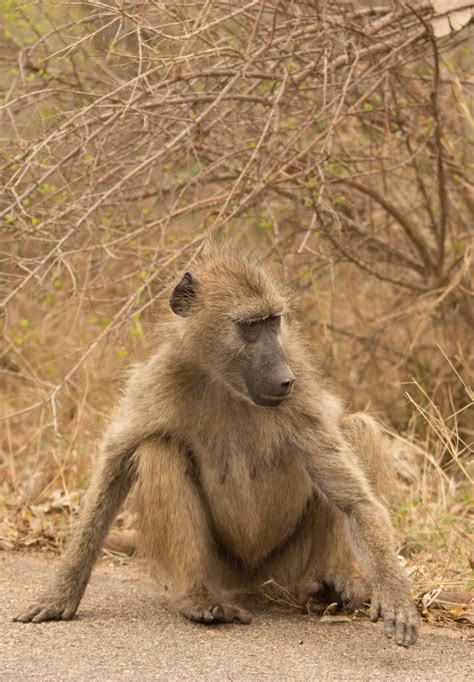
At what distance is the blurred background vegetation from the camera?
4.73m

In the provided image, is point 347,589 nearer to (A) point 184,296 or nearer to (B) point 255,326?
(B) point 255,326

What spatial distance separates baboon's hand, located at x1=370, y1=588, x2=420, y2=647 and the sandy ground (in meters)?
0.08

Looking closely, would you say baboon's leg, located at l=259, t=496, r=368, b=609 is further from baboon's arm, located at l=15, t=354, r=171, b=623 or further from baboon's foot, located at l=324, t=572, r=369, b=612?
baboon's arm, located at l=15, t=354, r=171, b=623

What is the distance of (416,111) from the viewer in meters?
6.09

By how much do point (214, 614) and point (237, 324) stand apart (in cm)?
102

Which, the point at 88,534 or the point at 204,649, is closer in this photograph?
the point at 204,649

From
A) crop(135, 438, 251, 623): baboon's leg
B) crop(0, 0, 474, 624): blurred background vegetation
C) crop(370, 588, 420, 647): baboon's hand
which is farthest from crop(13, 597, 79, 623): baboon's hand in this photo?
crop(370, 588, 420, 647): baboon's hand

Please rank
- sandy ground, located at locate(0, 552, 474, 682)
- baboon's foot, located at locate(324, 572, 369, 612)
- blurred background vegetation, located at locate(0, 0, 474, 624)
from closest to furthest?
sandy ground, located at locate(0, 552, 474, 682) < baboon's foot, located at locate(324, 572, 369, 612) < blurred background vegetation, located at locate(0, 0, 474, 624)

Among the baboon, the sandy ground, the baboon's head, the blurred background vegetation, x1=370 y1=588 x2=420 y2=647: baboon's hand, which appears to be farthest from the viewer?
the blurred background vegetation

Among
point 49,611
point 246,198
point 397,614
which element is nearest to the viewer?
point 397,614

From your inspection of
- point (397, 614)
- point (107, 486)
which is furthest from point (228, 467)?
point (397, 614)

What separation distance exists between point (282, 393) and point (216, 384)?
0.43m

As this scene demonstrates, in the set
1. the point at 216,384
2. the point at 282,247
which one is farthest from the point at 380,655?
the point at 282,247

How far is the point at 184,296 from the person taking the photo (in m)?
4.12
